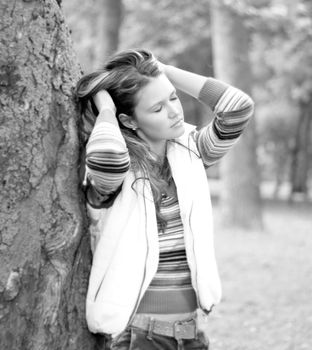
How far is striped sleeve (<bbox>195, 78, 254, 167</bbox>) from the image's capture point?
2.67 metres

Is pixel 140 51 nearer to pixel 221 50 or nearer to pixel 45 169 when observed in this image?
pixel 45 169

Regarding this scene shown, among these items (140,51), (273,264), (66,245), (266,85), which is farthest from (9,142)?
(266,85)

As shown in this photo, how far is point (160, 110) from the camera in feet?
8.29

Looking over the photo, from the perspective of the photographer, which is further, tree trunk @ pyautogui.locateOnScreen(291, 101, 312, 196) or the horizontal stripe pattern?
tree trunk @ pyautogui.locateOnScreen(291, 101, 312, 196)

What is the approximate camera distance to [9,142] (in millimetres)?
2311

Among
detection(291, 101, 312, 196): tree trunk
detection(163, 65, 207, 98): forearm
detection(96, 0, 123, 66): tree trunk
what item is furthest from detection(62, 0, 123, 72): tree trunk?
detection(291, 101, 312, 196): tree trunk

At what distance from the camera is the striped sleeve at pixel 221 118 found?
8.75ft

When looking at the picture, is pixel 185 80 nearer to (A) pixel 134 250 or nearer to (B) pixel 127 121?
(B) pixel 127 121

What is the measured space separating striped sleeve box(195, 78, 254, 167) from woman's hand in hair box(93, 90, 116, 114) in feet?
1.51

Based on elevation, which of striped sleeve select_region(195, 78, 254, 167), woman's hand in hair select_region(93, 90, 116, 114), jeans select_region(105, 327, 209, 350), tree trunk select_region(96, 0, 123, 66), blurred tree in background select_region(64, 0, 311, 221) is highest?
woman's hand in hair select_region(93, 90, 116, 114)

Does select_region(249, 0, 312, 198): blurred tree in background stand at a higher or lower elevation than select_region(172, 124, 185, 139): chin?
lower

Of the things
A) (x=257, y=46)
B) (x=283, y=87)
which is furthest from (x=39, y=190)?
(x=283, y=87)

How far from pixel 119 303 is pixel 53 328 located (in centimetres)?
30

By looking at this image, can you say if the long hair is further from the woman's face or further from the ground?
the ground
